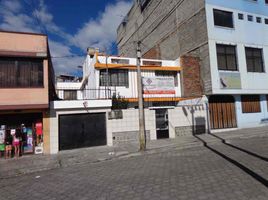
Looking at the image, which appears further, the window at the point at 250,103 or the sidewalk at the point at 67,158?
the window at the point at 250,103

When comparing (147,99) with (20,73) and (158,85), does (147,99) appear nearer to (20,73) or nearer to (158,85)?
(158,85)

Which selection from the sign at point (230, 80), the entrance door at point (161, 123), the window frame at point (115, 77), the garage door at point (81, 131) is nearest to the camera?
the garage door at point (81, 131)

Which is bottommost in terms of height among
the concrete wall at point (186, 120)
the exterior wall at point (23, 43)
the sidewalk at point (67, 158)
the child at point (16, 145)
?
the sidewalk at point (67, 158)

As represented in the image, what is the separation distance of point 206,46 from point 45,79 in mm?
11755

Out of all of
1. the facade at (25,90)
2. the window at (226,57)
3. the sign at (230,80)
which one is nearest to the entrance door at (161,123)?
the sign at (230,80)

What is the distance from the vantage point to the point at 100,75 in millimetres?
15750

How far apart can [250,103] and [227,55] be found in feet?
15.2

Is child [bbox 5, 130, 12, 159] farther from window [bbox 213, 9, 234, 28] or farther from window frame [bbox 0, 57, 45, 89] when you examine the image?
window [bbox 213, 9, 234, 28]

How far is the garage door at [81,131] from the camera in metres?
11.8

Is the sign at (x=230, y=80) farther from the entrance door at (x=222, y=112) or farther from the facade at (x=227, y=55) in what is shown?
the entrance door at (x=222, y=112)

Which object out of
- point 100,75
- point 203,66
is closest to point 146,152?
point 100,75

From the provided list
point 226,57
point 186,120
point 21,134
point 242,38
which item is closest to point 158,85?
→ point 186,120

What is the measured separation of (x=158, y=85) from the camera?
16781 mm

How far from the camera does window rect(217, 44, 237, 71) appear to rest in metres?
16.1
